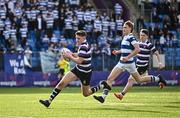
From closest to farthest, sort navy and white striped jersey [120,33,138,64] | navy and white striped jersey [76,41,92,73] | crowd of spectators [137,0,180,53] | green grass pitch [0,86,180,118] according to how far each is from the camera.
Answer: green grass pitch [0,86,180,118]
navy and white striped jersey [76,41,92,73]
navy and white striped jersey [120,33,138,64]
crowd of spectators [137,0,180,53]

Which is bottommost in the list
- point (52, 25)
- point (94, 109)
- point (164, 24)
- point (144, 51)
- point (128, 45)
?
point (164, 24)

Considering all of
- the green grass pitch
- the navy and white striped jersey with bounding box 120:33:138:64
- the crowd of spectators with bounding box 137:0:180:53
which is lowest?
the crowd of spectators with bounding box 137:0:180:53

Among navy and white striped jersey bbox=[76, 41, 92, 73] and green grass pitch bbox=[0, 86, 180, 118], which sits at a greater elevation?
navy and white striped jersey bbox=[76, 41, 92, 73]

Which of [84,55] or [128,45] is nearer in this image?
[84,55]

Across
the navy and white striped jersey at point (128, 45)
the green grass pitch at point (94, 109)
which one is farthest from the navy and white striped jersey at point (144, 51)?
the navy and white striped jersey at point (128, 45)

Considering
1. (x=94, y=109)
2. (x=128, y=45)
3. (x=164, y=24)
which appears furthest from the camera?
(x=164, y=24)

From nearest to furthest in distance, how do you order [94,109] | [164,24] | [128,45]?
[94,109] < [128,45] < [164,24]

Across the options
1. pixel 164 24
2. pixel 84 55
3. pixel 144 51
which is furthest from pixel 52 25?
pixel 84 55

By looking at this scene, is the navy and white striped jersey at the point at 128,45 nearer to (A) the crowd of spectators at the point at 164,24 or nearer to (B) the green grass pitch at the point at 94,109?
(B) the green grass pitch at the point at 94,109

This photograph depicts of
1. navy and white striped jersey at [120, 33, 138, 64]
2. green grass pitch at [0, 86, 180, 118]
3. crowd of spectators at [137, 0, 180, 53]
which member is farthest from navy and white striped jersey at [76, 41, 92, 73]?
crowd of spectators at [137, 0, 180, 53]

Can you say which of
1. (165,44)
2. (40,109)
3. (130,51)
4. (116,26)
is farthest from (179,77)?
(40,109)

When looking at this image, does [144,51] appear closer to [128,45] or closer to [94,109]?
[128,45]

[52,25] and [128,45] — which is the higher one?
[128,45]

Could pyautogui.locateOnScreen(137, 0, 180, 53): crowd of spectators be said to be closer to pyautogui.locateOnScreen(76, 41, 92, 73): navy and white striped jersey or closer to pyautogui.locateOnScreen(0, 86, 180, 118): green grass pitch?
pyautogui.locateOnScreen(0, 86, 180, 118): green grass pitch
